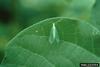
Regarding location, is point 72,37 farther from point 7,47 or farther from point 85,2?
point 7,47

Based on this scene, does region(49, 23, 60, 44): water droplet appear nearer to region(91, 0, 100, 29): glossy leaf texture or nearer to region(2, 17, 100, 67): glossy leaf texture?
region(2, 17, 100, 67): glossy leaf texture

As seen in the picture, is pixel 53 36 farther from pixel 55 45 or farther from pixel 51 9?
pixel 51 9

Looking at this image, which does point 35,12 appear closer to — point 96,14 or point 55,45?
point 55,45

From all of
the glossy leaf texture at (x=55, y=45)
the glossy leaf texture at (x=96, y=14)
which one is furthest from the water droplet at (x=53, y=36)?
the glossy leaf texture at (x=96, y=14)

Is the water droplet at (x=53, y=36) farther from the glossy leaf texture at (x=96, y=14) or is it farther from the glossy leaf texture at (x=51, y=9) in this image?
the glossy leaf texture at (x=96, y=14)

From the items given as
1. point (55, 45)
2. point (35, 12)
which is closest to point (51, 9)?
point (35, 12)

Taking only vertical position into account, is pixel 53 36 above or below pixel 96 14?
below
